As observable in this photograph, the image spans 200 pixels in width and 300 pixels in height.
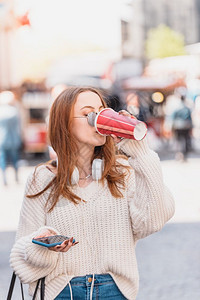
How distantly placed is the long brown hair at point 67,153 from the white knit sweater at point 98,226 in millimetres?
33

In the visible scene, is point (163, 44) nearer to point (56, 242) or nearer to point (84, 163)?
point (84, 163)

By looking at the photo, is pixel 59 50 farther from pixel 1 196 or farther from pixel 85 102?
pixel 85 102

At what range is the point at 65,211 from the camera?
2504 mm

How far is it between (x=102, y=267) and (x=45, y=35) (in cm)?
2841

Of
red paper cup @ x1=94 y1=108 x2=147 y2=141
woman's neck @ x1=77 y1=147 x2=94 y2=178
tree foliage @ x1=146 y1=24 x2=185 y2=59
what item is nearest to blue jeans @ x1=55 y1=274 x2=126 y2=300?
woman's neck @ x1=77 y1=147 x2=94 y2=178

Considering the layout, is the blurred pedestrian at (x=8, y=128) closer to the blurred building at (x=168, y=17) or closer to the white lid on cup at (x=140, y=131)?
the white lid on cup at (x=140, y=131)

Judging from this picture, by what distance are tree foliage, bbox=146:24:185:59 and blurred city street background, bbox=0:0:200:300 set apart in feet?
131

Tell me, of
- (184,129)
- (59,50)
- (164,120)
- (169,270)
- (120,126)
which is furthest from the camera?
(59,50)

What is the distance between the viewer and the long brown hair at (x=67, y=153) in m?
2.52

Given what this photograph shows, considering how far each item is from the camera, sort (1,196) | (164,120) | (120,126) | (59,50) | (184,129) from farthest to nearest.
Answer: (59,50), (164,120), (184,129), (1,196), (120,126)

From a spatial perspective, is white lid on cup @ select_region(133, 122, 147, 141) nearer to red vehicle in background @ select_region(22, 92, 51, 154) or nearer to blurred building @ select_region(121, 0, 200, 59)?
red vehicle in background @ select_region(22, 92, 51, 154)

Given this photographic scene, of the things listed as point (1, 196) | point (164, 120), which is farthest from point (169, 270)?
point (164, 120)

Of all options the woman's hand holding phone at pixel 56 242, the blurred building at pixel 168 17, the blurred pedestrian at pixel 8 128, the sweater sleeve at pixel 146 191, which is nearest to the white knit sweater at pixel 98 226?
the sweater sleeve at pixel 146 191

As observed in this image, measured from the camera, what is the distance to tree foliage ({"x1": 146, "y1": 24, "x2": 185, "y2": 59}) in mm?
74812
